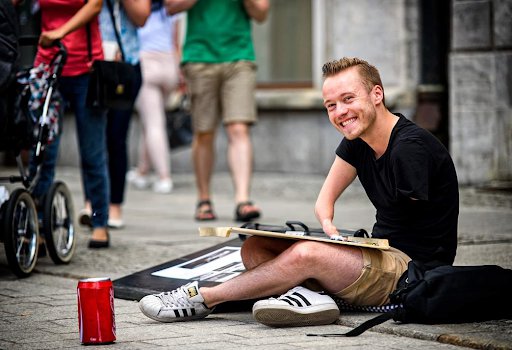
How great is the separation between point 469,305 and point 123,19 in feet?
13.2

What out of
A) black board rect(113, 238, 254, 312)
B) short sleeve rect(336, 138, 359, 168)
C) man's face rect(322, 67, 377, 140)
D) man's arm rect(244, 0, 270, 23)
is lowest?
black board rect(113, 238, 254, 312)

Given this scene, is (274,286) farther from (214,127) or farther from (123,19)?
(214,127)

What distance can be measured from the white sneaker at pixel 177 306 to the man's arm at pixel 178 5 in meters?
4.14

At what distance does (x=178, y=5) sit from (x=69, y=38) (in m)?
1.66

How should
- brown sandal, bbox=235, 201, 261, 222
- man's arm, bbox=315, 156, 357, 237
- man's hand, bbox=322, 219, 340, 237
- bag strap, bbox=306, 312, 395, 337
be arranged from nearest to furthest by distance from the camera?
bag strap, bbox=306, 312, 395, 337 < man's hand, bbox=322, 219, 340, 237 < man's arm, bbox=315, 156, 357, 237 < brown sandal, bbox=235, 201, 261, 222

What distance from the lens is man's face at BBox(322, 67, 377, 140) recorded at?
17.5 feet

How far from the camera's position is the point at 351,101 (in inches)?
210

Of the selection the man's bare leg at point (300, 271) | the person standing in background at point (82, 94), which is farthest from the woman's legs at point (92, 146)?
the man's bare leg at point (300, 271)

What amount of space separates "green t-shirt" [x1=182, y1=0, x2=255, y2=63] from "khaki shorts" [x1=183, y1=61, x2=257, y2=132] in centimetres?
6

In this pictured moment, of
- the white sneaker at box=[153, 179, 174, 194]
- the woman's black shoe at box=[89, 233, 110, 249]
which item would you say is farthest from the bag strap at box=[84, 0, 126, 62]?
the white sneaker at box=[153, 179, 174, 194]

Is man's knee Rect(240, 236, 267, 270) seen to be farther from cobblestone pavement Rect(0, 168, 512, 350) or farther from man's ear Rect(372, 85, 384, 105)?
man's ear Rect(372, 85, 384, 105)

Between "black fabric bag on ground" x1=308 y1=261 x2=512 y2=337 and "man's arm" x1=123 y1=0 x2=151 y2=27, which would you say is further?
"man's arm" x1=123 y1=0 x2=151 y2=27

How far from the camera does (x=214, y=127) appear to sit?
9.57 metres

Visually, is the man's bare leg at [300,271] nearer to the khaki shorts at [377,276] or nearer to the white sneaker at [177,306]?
the khaki shorts at [377,276]
